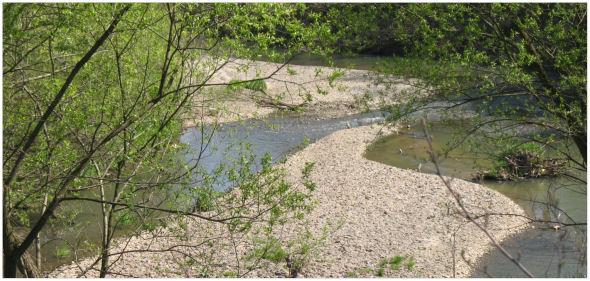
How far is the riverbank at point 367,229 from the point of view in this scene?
1094 cm

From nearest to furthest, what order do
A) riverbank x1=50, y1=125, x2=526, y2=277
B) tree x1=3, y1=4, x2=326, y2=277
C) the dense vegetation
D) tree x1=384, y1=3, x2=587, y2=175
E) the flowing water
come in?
1. tree x1=3, y1=4, x2=326, y2=277
2. the dense vegetation
3. tree x1=384, y1=3, x2=587, y2=175
4. the flowing water
5. riverbank x1=50, y1=125, x2=526, y2=277

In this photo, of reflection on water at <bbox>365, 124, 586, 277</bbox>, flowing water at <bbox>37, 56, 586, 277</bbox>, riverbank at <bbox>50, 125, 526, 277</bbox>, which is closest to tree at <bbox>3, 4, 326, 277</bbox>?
flowing water at <bbox>37, 56, 586, 277</bbox>

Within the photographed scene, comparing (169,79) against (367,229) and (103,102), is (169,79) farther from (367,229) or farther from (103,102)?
(367,229)

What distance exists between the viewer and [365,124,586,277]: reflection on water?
35.1 feet

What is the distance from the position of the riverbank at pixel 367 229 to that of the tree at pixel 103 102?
4.75 ft

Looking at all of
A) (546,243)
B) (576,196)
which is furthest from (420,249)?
(576,196)

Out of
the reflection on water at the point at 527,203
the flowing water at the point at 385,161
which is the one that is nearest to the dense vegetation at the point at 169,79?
the flowing water at the point at 385,161

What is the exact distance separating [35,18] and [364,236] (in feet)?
25.7

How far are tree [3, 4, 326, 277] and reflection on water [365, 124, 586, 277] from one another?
2075 mm

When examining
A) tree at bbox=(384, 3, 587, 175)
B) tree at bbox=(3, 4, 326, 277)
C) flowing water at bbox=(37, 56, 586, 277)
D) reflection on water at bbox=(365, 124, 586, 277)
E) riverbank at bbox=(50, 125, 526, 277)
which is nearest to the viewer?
tree at bbox=(3, 4, 326, 277)

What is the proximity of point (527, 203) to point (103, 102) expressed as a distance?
415 inches

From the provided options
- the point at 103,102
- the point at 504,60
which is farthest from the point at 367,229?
→ the point at 103,102

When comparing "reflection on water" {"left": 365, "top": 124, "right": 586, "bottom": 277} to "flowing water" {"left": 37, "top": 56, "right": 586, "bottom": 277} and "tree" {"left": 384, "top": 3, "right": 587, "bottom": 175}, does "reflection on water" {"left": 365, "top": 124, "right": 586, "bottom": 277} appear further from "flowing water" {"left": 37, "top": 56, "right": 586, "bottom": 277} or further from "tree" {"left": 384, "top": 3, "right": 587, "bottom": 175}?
"tree" {"left": 384, "top": 3, "right": 587, "bottom": 175}

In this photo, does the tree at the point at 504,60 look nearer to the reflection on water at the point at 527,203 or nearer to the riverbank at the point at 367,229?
the reflection on water at the point at 527,203
